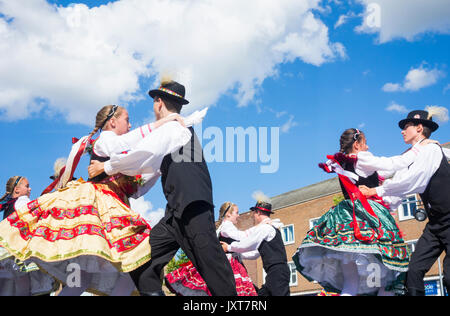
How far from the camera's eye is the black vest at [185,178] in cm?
323

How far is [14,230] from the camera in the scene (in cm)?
346

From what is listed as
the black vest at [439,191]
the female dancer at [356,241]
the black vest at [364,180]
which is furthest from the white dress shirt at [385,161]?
the black vest at [439,191]

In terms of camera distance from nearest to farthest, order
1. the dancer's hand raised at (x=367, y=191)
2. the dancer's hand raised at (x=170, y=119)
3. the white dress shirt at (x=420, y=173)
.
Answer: the dancer's hand raised at (x=170, y=119), the white dress shirt at (x=420, y=173), the dancer's hand raised at (x=367, y=191)

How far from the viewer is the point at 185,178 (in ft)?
10.7

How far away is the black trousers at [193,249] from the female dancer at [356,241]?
168 cm

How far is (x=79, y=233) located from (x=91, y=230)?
0.09 m

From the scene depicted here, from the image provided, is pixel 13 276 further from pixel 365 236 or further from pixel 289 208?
pixel 289 208

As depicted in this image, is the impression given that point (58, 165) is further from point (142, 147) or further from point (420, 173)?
point (420, 173)

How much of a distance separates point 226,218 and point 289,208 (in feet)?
80.9

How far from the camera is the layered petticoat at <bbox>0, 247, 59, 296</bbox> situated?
4027 mm

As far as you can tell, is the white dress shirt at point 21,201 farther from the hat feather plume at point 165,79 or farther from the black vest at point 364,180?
the black vest at point 364,180

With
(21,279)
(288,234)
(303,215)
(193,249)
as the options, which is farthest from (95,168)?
(288,234)
